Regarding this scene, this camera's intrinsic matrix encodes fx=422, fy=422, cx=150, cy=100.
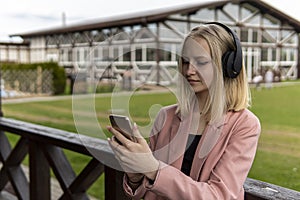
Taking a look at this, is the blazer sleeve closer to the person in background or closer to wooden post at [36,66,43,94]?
the person in background

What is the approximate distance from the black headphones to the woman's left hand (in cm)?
23

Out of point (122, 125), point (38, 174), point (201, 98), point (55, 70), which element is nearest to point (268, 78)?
point (55, 70)

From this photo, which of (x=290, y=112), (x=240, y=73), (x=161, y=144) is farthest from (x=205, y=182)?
(x=290, y=112)

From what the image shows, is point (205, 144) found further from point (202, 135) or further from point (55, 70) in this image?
point (55, 70)

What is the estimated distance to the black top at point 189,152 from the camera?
0.87m

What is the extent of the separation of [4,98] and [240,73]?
11.9 meters

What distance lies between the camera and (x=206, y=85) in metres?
0.84

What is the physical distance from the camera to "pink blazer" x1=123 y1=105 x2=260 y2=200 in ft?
2.56

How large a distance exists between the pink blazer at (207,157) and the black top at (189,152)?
0.05 ft

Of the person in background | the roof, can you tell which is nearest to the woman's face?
the roof

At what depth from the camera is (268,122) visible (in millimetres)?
6875

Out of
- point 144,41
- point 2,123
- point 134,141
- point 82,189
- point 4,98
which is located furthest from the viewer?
point 4,98

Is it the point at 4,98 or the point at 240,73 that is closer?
the point at 240,73

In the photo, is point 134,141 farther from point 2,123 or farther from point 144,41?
point 2,123
